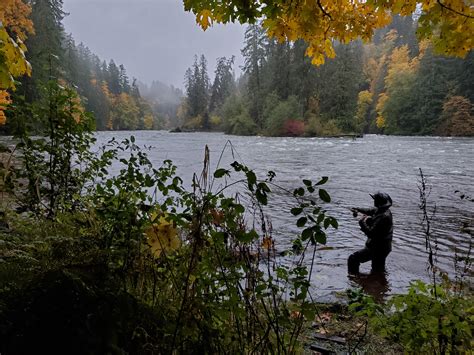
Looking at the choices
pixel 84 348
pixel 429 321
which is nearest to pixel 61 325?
pixel 84 348

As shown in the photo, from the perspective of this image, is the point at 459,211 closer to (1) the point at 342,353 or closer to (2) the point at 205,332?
(1) the point at 342,353

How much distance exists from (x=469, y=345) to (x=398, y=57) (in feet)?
201

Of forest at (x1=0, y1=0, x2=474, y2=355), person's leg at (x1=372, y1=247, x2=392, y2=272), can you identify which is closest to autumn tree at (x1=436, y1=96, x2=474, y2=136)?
forest at (x1=0, y1=0, x2=474, y2=355)

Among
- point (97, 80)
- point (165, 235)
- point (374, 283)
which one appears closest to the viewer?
point (165, 235)

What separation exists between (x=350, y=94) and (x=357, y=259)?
48557 millimetres

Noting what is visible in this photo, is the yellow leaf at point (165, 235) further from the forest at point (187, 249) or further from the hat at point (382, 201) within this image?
the hat at point (382, 201)

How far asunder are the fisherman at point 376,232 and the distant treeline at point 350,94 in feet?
125

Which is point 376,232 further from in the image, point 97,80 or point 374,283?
point 97,80

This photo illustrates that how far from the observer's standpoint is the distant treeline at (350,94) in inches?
Result: 1633

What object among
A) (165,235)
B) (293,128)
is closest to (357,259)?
(165,235)

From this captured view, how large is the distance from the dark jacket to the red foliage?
40.6 m

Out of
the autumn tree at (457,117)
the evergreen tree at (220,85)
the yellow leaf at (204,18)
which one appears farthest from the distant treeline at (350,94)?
the yellow leaf at (204,18)

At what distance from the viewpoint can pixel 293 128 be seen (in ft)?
149

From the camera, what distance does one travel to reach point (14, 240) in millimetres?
2562
